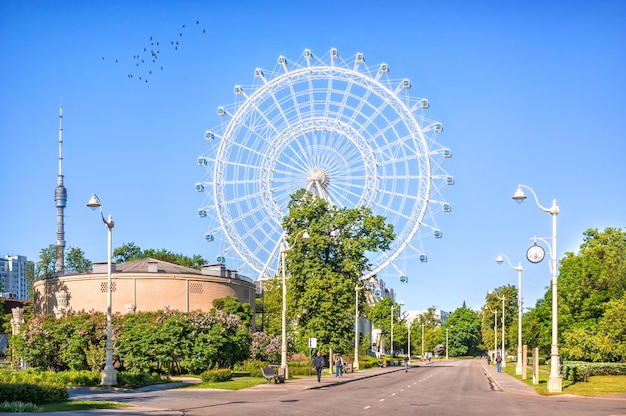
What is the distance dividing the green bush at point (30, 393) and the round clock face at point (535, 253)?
25589 millimetres

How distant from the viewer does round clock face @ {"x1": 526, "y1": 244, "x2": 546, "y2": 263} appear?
1769 inches

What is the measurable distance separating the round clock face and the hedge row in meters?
8.84

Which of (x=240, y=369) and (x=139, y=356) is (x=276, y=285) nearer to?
(x=240, y=369)

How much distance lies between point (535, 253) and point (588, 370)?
32.9ft

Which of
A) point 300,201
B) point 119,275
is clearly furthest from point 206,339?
point 300,201

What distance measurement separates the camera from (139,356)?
57.2 metres

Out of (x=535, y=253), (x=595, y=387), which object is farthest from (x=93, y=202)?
(x=595, y=387)

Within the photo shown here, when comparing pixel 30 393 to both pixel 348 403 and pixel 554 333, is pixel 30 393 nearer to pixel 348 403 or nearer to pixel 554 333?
pixel 348 403

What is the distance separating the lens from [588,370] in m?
50.3

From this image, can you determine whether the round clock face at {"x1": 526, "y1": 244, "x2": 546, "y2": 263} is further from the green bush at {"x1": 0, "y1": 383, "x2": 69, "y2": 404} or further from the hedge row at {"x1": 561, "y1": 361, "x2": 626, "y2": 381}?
the green bush at {"x1": 0, "y1": 383, "x2": 69, "y2": 404}

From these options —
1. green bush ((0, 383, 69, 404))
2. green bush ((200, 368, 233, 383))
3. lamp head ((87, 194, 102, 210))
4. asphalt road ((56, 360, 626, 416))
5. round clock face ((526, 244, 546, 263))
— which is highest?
lamp head ((87, 194, 102, 210))

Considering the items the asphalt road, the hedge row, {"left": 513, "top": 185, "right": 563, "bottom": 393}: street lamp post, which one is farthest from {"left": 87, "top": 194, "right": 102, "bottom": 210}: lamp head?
the hedge row

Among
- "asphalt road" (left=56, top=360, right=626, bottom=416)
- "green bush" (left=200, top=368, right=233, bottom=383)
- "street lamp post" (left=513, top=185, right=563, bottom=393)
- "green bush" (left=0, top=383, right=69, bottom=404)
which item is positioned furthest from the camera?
"green bush" (left=200, top=368, right=233, bottom=383)

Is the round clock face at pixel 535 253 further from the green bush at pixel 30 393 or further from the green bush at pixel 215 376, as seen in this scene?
the green bush at pixel 30 393
